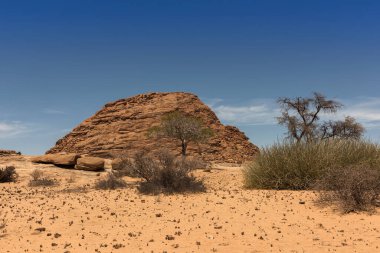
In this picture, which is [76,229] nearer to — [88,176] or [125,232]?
[125,232]

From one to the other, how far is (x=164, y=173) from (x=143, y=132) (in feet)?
135

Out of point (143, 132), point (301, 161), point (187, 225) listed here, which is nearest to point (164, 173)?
point (301, 161)

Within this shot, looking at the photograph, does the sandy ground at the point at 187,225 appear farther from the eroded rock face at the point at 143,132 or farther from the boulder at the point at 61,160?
the eroded rock face at the point at 143,132

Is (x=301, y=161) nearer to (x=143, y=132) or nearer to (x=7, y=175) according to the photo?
(x=7, y=175)

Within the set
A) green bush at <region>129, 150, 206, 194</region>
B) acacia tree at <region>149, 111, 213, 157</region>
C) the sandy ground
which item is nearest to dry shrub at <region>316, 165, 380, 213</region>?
the sandy ground

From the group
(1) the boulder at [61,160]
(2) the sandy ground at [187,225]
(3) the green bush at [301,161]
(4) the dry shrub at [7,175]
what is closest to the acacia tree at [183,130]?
(1) the boulder at [61,160]

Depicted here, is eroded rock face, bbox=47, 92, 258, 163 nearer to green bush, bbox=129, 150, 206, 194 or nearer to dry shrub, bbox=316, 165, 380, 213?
green bush, bbox=129, 150, 206, 194

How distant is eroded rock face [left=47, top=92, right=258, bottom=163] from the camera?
176 feet

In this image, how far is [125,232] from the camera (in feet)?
33.4

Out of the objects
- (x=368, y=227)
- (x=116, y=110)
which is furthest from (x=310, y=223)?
(x=116, y=110)

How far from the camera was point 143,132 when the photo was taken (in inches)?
2251

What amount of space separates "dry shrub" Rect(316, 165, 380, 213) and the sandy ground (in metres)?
0.39

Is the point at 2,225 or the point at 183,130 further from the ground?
the point at 183,130

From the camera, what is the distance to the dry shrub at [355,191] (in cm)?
1145
